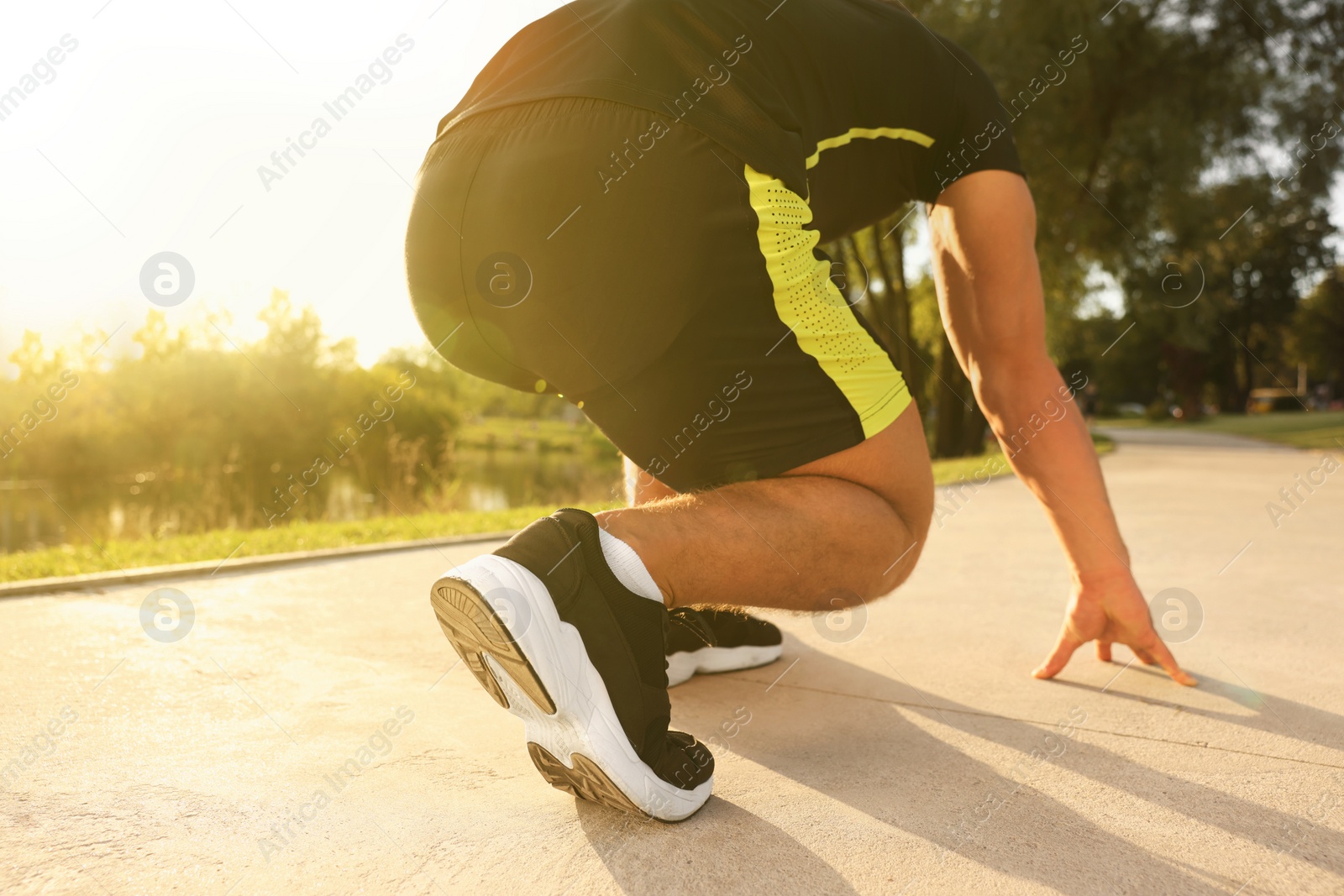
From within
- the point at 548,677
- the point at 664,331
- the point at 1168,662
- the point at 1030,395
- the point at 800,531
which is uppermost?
the point at 664,331

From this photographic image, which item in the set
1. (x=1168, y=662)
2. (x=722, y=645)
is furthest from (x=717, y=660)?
(x=1168, y=662)

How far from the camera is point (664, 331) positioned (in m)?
1.37

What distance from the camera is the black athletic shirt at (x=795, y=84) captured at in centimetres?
138

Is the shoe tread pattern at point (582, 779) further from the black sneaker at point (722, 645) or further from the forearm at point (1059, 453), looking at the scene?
the forearm at point (1059, 453)

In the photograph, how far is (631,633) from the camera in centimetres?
130

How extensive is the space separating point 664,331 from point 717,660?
1.03 meters

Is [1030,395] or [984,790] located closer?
[984,790]

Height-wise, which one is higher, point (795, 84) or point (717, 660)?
point (795, 84)

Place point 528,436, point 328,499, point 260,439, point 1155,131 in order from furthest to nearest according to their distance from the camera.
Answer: point 260,439 → point 528,436 → point 1155,131 → point 328,499

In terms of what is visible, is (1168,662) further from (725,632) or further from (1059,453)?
(725,632)

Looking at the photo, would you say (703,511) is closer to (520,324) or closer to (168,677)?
(520,324)

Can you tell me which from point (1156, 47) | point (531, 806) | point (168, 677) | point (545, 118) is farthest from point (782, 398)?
point (1156, 47)

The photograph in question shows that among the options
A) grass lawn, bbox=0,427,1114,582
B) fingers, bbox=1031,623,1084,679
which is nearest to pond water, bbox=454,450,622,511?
grass lawn, bbox=0,427,1114,582

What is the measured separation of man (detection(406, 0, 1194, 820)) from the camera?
1.27 m
